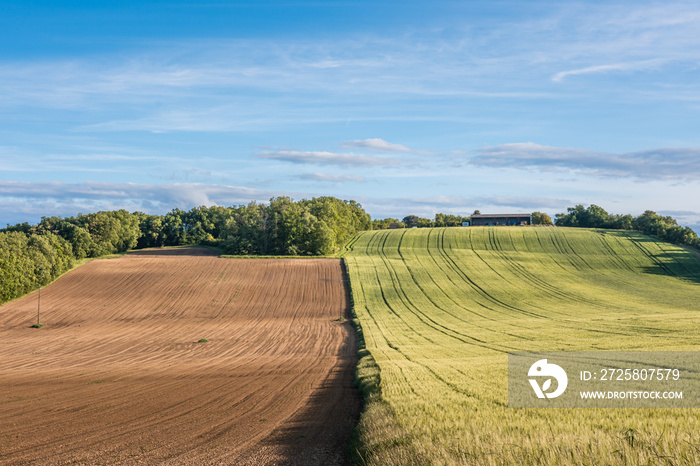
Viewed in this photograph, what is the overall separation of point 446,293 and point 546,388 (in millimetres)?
46704

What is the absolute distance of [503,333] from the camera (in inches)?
1267

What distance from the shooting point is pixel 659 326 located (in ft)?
92.7

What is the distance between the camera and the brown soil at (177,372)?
1269cm

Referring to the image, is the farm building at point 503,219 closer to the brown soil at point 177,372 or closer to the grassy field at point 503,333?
the grassy field at point 503,333

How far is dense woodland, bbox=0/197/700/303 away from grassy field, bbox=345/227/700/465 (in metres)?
9.22

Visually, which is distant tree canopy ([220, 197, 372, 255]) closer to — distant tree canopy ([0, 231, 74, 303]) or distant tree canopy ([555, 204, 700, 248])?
distant tree canopy ([0, 231, 74, 303])

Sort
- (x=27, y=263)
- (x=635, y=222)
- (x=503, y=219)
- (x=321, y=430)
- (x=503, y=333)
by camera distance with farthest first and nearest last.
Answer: (x=503, y=219), (x=635, y=222), (x=27, y=263), (x=503, y=333), (x=321, y=430)

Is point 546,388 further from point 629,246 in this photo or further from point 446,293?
point 629,246

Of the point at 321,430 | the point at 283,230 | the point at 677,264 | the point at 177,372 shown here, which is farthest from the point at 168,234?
the point at 321,430

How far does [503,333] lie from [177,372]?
21.2 meters

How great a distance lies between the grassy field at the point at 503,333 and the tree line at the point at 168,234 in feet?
36.1

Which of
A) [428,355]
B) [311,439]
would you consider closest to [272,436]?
[311,439]

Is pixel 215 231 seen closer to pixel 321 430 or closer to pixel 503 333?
pixel 503 333

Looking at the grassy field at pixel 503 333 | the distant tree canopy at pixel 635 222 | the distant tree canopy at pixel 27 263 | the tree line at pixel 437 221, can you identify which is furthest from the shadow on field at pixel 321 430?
the tree line at pixel 437 221
